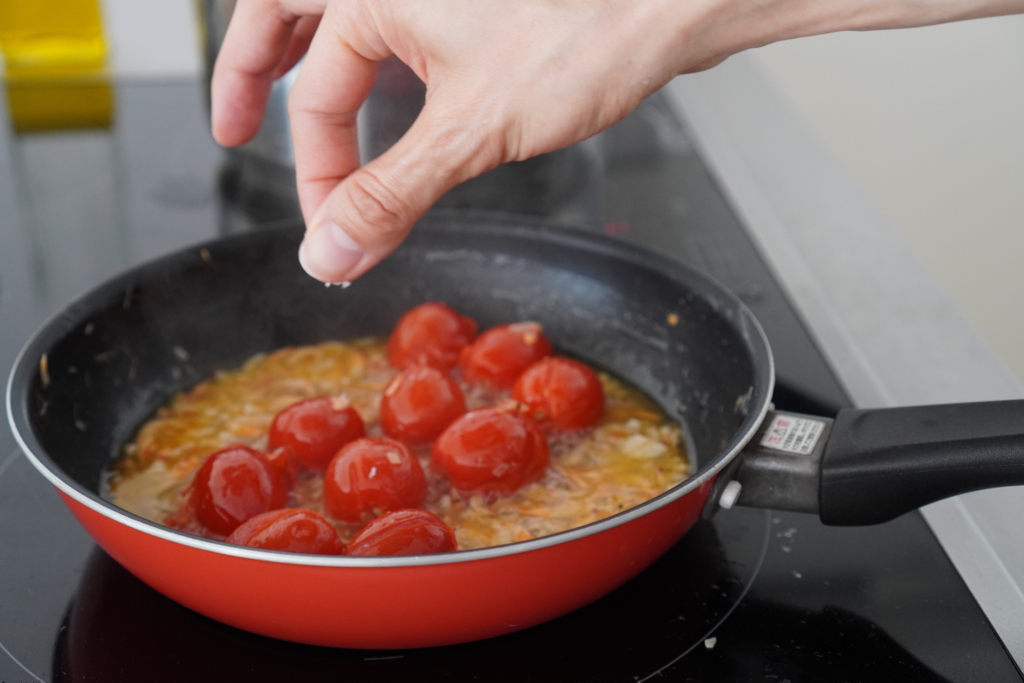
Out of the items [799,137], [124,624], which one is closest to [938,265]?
[799,137]

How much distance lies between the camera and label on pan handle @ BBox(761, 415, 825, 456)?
2.39 ft

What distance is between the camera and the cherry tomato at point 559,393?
931 millimetres

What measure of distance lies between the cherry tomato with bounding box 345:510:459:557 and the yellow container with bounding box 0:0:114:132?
3.81ft

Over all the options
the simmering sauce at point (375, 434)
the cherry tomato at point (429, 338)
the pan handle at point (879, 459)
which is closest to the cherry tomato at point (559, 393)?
the simmering sauce at point (375, 434)

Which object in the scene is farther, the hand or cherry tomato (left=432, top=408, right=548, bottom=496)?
cherry tomato (left=432, top=408, right=548, bottom=496)

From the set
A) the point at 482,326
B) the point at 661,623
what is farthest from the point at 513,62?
the point at 482,326

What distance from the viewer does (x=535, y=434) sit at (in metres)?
0.84

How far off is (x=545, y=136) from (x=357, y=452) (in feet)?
0.99

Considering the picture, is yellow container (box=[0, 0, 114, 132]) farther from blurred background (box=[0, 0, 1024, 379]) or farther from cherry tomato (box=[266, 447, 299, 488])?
cherry tomato (box=[266, 447, 299, 488])

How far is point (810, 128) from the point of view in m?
1.72

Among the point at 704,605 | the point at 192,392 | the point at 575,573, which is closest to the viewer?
the point at 575,573

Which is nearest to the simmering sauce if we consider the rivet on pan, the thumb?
the rivet on pan

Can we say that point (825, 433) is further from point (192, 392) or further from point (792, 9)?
point (192, 392)

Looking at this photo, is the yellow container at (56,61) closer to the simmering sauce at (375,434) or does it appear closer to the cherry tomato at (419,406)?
the simmering sauce at (375,434)
